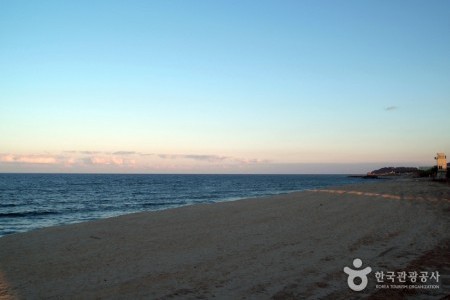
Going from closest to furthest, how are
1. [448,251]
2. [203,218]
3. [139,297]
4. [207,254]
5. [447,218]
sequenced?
[139,297], [448,251], [207,254], [447,218], [203,218]

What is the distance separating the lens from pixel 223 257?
934cm

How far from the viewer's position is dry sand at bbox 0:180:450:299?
683 centimetres

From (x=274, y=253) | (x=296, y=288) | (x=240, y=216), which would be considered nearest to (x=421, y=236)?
(x=274, y=253)

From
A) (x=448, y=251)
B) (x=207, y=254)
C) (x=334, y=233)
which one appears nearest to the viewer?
(x=448, y=251)

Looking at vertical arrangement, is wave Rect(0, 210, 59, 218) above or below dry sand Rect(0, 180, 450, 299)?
below

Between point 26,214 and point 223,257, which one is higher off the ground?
point 223,257

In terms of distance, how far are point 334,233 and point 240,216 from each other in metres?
6.49

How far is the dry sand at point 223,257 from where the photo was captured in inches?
269

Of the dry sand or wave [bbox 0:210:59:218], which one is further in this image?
wave [bbox 0:210:59:218]

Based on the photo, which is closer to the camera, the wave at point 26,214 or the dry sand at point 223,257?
the dry sand at point 223,257

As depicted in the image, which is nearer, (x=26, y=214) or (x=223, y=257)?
(x=223, y=257)

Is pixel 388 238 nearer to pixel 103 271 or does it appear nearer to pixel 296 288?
pixel 296 288

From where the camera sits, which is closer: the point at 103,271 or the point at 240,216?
the point at 103,271

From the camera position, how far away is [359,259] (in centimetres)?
878
